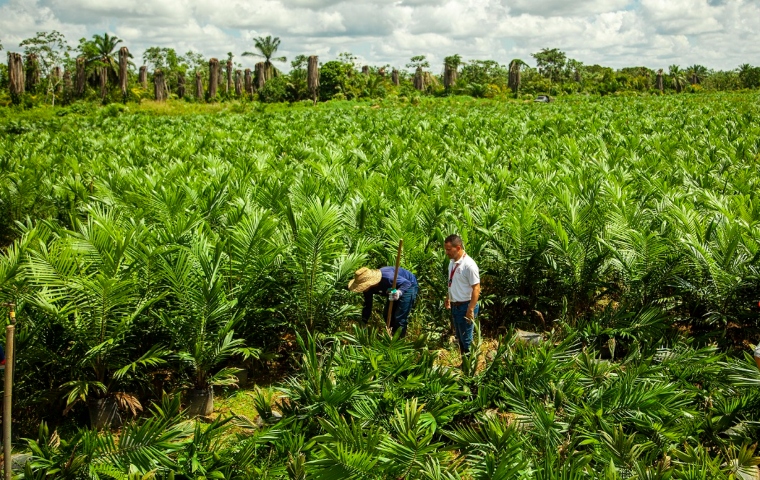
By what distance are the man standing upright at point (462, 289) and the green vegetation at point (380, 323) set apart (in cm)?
34

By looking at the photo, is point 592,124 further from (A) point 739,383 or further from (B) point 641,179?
(A) point 739,383

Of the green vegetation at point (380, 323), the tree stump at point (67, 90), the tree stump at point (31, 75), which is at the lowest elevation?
the green vegetation at point (380, 323)

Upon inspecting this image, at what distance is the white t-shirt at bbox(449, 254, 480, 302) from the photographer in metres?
5.46

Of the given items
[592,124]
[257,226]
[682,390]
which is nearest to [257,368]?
[257,226]

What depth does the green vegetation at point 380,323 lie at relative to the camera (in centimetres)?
392

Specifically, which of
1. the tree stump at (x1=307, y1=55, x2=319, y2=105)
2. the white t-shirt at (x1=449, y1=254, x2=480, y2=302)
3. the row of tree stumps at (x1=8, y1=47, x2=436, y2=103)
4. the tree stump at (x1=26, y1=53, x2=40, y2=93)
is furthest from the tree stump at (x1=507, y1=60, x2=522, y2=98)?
the white t-shirt at (x1=449, y1=254, x2=480, y2=302)

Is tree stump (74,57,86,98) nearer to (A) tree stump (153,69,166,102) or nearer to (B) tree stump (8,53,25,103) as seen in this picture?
(B) tree stump (8,53,25,103)

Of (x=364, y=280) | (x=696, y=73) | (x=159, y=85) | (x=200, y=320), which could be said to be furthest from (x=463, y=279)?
(x=696, y=73)

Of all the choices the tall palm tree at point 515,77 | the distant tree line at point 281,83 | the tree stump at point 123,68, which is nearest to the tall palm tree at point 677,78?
the distant tree line at point 281,83

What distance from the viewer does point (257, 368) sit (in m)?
6.08

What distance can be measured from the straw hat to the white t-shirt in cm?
67

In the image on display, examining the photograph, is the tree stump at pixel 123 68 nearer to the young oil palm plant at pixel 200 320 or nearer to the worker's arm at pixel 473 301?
the young oil palm plant at pixel 200 320

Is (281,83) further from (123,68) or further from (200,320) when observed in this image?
(200,320)

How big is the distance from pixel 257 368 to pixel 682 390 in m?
3.72
